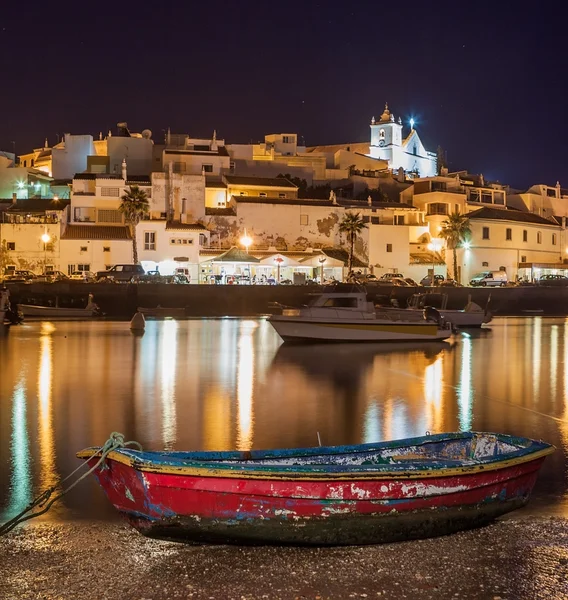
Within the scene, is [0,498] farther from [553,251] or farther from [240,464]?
[553,251]

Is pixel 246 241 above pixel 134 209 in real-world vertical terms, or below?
below

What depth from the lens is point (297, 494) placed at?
697cm

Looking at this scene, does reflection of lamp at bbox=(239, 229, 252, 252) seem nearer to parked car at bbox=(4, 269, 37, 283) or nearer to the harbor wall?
the harbor wall

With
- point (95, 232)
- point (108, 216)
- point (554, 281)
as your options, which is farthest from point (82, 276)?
point (554, 281)

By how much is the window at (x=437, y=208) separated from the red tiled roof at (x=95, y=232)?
2819 cm

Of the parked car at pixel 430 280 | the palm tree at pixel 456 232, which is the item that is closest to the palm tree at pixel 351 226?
the parked car at pixel 430 280

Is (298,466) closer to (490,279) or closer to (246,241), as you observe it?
(246,241)

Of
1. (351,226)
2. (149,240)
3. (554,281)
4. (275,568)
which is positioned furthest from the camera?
(554,281)

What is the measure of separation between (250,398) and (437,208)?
54.8 meters

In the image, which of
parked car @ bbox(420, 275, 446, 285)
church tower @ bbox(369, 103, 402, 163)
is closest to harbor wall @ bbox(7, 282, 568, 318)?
parked car @ bbox(420, 275, 446, 285)

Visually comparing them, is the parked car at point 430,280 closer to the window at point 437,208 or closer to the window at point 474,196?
the window at point 437,208

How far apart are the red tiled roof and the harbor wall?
8047 millimetres

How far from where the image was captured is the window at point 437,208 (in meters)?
67.7

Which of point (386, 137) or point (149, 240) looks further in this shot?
point (386, 137)
